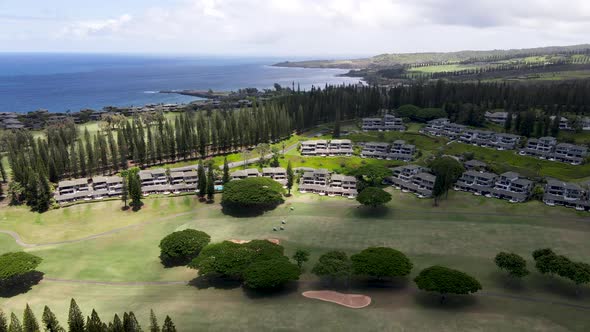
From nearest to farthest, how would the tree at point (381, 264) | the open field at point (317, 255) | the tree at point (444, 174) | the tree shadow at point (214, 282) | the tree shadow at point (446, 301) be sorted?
the open field at point (317, 255), the tree shadow at point (446, 301), the tree at point (381, 264), the tree shadow at point (214, 282), the tree at point (444, 174)

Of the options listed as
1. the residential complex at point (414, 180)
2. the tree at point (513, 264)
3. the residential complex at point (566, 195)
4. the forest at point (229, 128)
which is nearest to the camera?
the tree at point (513, 264)

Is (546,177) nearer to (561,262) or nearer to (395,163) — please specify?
(395,163)

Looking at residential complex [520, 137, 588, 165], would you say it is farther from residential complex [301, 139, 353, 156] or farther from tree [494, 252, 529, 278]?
tree [494, 252, 529, 278]

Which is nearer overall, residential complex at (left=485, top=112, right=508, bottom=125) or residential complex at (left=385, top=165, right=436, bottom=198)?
residential complex at (left=385, top=165, right=436, bottom=198)

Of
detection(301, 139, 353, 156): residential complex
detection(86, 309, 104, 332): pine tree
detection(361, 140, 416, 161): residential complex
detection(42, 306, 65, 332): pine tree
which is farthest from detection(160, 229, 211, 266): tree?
detection(361, 140, 416, 161): residential complex

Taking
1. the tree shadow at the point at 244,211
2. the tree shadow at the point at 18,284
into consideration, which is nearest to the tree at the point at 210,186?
the tree shadow at the point at 244,211

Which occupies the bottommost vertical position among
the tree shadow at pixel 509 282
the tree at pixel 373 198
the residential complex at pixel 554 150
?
the tree shadow at pixel 509 282

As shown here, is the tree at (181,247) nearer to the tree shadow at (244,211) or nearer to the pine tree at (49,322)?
the tree shadow at (244,211)
